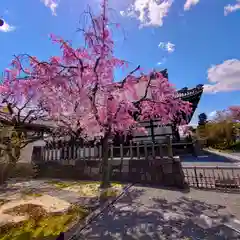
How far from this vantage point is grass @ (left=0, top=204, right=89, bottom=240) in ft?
10.9

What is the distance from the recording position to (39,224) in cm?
379

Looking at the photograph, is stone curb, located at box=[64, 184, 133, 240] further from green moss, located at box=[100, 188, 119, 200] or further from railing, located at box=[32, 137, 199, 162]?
railing, located at box=[32, 137, 199, 162]

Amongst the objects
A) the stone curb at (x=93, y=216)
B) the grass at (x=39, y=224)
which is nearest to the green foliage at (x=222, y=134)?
the stone curb at (x=93, y=216)

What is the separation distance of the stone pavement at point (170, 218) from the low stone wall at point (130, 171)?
1.12 metres

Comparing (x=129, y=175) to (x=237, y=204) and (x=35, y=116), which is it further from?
(x=35, y=116)

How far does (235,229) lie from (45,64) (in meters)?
6.56

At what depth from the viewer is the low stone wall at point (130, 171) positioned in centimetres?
705

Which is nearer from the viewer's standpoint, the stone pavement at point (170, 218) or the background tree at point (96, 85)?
the stone pavement at point (170, 218)

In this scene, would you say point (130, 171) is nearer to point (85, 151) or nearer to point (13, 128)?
point (85, 151)

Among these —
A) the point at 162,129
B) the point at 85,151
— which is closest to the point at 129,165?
the point at 85,151

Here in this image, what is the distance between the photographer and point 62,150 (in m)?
10.7

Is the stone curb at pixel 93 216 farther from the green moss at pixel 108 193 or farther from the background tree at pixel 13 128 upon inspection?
the background tree at pixel 13 128

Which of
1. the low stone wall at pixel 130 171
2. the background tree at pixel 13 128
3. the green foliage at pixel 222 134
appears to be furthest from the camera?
the green foliage at pixel 222 134

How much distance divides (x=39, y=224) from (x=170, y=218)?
283cm
